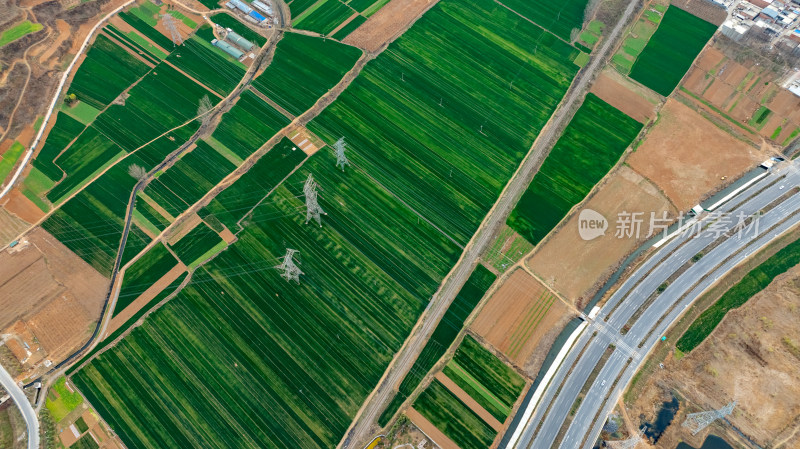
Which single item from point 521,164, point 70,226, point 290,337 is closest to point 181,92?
point 70,226

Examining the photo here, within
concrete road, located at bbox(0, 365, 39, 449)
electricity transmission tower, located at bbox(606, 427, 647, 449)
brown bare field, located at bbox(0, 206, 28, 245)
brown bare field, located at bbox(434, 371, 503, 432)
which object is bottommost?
electricity transmission tower, located at bbox(606, 427, 647, 449)

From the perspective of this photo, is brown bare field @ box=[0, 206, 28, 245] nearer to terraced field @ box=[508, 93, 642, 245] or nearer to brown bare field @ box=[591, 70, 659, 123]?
terraced field @ box=[508, 93, 642, 245]

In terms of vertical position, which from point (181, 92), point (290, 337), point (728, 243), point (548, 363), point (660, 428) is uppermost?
point (181, 92)

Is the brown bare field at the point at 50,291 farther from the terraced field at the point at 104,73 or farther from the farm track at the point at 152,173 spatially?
the terraced field at the point at 104,73

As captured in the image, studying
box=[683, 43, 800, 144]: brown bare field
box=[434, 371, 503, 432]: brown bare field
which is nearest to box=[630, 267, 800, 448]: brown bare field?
box=[434, 371, 503, 432]: brown bare field

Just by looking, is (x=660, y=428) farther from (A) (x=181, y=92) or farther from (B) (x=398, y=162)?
(A) (x=181, y=92)
